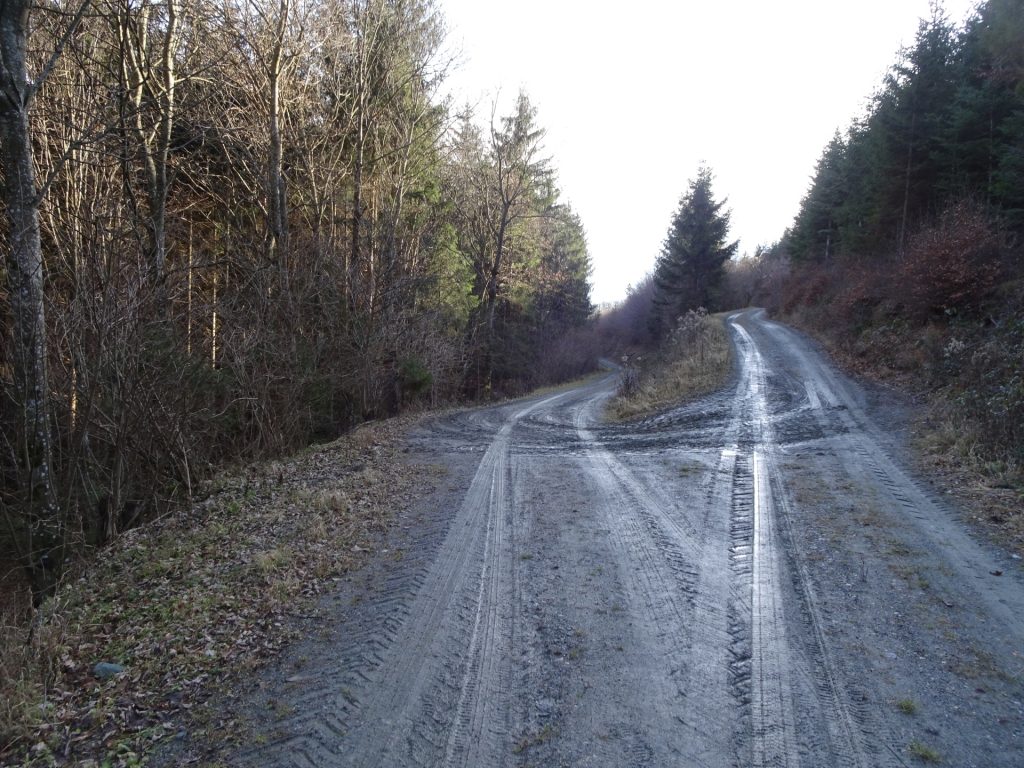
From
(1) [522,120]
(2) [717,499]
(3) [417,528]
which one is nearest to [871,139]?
(1) [522,120]

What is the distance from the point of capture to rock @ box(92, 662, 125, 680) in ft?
13.7

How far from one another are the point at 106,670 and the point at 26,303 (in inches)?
164

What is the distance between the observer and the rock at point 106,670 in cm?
417

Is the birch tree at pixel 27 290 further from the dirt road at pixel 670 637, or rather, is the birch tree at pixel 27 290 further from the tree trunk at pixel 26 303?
the dirt road at pixel 670 637

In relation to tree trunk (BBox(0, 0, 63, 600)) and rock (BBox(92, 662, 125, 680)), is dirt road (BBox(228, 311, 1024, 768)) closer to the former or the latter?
rock (BBox(92, 662, 125, 680))

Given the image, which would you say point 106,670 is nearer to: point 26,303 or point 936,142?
point 26,303

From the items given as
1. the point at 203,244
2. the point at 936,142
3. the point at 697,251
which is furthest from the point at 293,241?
the point at 697,251

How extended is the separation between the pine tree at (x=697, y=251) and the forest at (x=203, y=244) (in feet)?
66.6

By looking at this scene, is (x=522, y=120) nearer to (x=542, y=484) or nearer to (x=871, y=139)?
(x=871, y=139)

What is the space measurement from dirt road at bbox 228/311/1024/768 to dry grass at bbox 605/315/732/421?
278 inches

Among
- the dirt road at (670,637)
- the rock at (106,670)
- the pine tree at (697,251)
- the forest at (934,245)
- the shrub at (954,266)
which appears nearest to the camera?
the dirt road at (670,637)

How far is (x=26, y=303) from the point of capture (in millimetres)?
6098

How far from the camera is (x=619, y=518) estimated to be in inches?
267

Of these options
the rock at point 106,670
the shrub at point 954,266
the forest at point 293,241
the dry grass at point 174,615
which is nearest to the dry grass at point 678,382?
the forest at point 293,241
